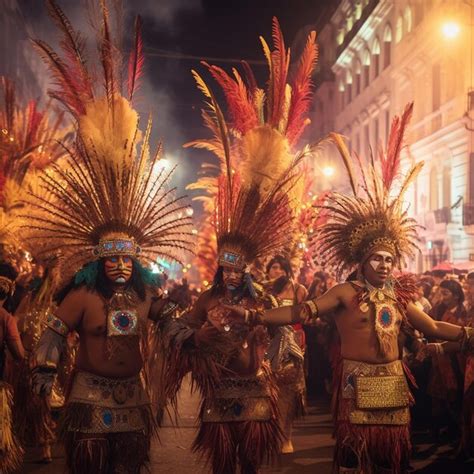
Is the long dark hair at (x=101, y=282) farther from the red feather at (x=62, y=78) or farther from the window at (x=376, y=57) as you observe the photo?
the window at (x=376, y=57)

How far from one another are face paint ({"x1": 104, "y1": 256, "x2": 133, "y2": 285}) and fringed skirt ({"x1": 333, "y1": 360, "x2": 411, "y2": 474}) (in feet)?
6.00

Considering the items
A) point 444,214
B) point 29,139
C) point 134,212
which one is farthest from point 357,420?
point 444,214

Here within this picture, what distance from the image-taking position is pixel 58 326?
578 centimetres

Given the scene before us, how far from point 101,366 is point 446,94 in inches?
867

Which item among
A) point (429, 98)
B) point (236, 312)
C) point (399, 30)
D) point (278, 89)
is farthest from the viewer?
point (399, 30)

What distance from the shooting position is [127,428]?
18.7 ft

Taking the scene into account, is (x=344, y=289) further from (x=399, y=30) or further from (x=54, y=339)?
(x=399, y=30)

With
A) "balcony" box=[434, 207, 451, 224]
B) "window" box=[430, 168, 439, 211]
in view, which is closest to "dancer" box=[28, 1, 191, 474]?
"balcony" box=[434, 207, 451, 224]

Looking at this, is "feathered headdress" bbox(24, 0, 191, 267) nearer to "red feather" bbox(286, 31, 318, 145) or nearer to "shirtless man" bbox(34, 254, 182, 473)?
"shirtless man" bbox(34, 254, 182, 473)

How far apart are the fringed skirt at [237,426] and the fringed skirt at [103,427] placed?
59cm

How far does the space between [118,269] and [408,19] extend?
27399 millimetres

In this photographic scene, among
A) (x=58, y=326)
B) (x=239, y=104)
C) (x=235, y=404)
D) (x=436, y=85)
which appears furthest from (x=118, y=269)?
(x=436, y=85)

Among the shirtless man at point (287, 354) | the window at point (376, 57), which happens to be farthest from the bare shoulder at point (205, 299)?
the window at point (376, 57)

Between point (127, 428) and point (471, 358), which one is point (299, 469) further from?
point (127, 428)
